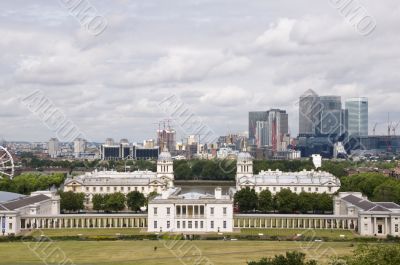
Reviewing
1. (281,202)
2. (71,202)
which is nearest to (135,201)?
(71,202)

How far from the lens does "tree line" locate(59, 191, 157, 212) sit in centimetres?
9694

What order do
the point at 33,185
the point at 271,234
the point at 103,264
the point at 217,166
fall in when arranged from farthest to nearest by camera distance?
1. the point at 217,166
2. the point at 33,185
3. the point at 271,234
4. the point at 103,264

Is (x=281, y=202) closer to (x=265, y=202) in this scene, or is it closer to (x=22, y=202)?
(x=265, y=202)

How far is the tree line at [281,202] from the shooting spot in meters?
96.7

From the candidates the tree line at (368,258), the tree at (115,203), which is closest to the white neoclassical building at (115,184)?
the tree at (115,203)

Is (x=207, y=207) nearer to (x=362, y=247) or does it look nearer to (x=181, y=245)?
(x=181, y=245)

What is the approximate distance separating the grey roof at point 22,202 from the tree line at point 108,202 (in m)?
3.18

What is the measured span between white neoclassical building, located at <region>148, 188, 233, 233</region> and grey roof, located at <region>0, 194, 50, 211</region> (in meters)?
17.0

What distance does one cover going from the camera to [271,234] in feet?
262

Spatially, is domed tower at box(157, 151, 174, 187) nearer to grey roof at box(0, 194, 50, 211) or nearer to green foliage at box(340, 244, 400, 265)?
grey roof at box(0, 194, 50, 211)

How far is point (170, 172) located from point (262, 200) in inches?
1528

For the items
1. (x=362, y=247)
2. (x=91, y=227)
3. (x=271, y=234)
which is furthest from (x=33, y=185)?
(x=362, y=247)

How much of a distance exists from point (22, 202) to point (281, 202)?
35106 mm

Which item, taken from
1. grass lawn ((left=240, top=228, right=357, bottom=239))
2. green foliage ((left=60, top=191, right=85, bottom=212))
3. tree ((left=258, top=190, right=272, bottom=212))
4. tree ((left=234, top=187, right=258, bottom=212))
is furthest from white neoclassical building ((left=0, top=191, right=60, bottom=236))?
tree ((left=258, top=190, right=272, bottom=212))
